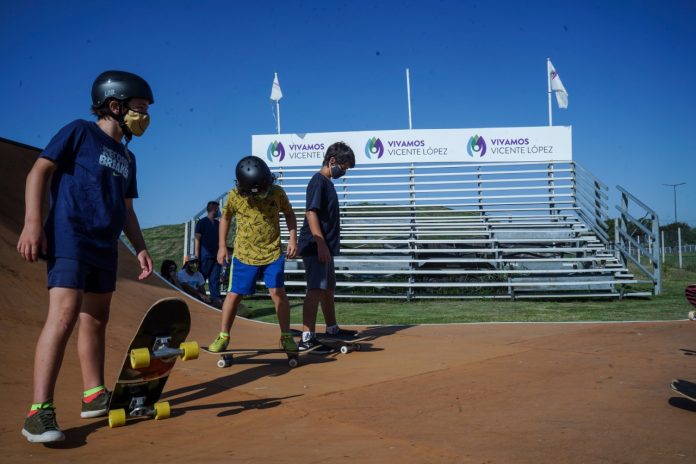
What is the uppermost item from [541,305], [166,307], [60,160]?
[60,160]

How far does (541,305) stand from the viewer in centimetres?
1105

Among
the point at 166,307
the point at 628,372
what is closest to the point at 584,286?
the point at 628,372

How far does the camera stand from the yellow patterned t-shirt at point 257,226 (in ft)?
16.5

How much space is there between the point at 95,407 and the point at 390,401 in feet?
5.68

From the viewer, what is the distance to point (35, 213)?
2898 mm

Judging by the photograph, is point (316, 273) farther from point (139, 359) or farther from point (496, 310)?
point (496, 310)

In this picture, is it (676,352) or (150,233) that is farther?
(150,233)

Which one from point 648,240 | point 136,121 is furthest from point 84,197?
point 648,240

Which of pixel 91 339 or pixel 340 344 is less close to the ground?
pixel 91 339

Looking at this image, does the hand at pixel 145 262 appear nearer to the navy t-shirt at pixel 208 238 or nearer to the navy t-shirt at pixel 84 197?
the navy t-shirt at pixel 84 197

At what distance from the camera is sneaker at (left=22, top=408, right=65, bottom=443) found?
2.68 m

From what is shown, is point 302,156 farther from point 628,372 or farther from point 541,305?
point 628,372

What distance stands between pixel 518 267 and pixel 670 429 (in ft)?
36.2

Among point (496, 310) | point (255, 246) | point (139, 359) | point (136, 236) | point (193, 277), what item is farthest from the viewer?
point (193, 277)
